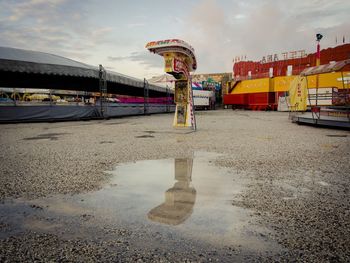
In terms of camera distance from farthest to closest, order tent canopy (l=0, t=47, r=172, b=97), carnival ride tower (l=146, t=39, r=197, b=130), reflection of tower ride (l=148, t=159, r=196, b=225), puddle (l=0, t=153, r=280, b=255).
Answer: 1. tent canopy (l=0, t=47, r=172, b=97)
2. carnival ride tower (l=146, t=39, r=197, b=130)
3. reflection of tower ride (l=148, t=159, r=196, b=225)
4. puddle (l=0, t=153, r=280, b=255)

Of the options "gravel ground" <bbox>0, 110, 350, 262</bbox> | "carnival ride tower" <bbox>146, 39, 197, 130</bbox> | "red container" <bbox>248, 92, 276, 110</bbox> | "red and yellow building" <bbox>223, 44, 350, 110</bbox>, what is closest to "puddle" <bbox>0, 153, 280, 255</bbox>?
"gravel ground" <bbox>0, 110, 350, 262</bbox>

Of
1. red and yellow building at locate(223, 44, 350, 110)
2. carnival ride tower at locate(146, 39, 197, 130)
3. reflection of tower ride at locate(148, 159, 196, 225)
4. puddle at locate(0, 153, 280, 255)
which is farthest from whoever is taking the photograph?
red and yellow building at locate(223, 44, 350, 110)

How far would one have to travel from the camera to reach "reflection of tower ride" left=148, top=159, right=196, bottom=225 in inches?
100.0

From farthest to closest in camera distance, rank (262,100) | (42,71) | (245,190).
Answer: (262,100) < (42,71) < (245,190)

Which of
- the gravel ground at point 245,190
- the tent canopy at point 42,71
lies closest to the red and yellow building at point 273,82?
the tent canopy at point 42,71

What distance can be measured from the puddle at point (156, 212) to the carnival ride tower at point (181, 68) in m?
→ 7.30

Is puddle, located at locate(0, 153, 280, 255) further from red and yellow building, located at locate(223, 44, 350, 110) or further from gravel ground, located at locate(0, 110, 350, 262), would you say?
red and yellow building, located at locate(223, 44, 350, 110)

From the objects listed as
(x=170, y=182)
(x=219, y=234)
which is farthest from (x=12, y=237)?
(x=170, y=182)

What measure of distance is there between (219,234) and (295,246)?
2.01 ft

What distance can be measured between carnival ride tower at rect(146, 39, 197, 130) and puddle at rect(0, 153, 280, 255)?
730 centimetres

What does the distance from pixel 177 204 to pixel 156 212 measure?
32cm

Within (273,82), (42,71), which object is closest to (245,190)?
(42,71)

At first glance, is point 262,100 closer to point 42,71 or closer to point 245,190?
point 42,71

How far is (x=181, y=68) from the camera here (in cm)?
1072
